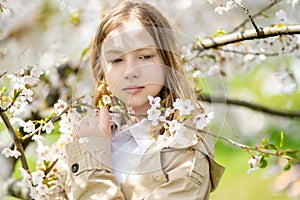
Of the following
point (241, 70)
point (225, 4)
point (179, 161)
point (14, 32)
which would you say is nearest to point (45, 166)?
point (179, 161)

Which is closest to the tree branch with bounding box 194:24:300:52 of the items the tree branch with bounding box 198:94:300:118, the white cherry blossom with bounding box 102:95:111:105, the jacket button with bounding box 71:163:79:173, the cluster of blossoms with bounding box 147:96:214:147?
the tree branch with bounding box 198:94:300:118

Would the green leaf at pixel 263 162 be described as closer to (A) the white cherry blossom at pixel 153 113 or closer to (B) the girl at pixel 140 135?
(B) the girl at pixel 140 135

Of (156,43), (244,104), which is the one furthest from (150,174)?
(244,104)

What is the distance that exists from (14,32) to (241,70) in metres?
1.06

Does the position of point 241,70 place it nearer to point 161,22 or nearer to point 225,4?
point 225,4

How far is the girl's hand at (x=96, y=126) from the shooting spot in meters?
1.41

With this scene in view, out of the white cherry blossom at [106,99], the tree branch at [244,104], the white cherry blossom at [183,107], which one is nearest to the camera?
the white cherry blossom at [183,107]

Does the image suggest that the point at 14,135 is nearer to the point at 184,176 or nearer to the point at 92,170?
the point at 92,170

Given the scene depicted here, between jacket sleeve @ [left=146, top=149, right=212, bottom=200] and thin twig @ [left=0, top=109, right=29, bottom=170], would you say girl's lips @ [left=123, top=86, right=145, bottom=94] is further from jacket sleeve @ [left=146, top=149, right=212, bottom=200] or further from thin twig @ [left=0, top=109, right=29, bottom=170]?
thin twig @ [left=0, top=109, right=29, bottom=170]

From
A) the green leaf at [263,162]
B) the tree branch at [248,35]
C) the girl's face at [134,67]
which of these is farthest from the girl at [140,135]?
the tree branch at [248,35]

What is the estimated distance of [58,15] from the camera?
279 centimetres

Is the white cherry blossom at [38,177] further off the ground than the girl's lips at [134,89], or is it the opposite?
the girl's lips at [134,89]

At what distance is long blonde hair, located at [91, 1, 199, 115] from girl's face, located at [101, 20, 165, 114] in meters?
0.02

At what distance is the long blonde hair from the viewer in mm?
1411
